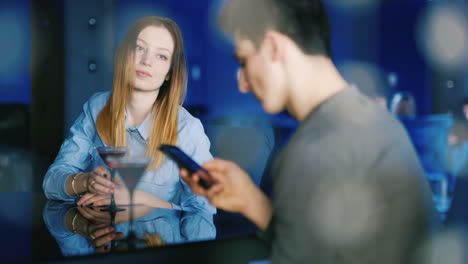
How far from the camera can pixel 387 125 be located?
0.83 metres

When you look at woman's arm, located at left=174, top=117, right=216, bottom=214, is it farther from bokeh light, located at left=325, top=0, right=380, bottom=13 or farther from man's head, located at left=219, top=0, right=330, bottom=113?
bokeh light, located at left=325, top=0, right=380, bottom=13

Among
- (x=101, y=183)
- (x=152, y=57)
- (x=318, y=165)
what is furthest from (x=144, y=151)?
(x=318, y=165)

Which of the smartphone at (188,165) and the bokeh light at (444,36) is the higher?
the bokeh light at (444,36)

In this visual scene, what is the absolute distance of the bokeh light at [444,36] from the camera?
8.11 meters

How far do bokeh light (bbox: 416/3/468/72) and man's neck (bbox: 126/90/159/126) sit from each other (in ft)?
23.6

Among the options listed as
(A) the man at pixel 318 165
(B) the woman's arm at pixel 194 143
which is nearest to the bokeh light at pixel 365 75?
(B) the woman's arm at pixel 194 143

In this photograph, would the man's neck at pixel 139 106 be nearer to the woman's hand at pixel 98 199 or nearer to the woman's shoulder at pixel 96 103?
the woman's shoulder at pixel 96 103

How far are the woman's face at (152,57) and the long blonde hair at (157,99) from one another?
22 millimetres

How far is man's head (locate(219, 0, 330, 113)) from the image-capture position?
91 cm

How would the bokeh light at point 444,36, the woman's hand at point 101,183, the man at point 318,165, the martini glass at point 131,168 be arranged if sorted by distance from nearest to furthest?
the man at point 318,165 → the martini glass at point 131,168 → the woman's hand at point 101,183 → the bokeh light at point 444,36

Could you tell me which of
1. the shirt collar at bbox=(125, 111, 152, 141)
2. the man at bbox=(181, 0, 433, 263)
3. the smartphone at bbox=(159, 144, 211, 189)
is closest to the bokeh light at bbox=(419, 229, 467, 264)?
the man at bbox=(181, 0, 433, 263)

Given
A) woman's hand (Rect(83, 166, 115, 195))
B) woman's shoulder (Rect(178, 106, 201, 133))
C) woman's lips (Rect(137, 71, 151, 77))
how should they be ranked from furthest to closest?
woman's lips (Rect(137, 71, 151, 77)) < woman's shoulder (Rect(178, 106, 201, 133)) < woman's hand (Rect(83, 166, 115, 195))

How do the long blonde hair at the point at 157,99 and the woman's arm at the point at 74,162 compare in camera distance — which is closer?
the woman's arm at the point at 74,162

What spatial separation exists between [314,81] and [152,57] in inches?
54.4
